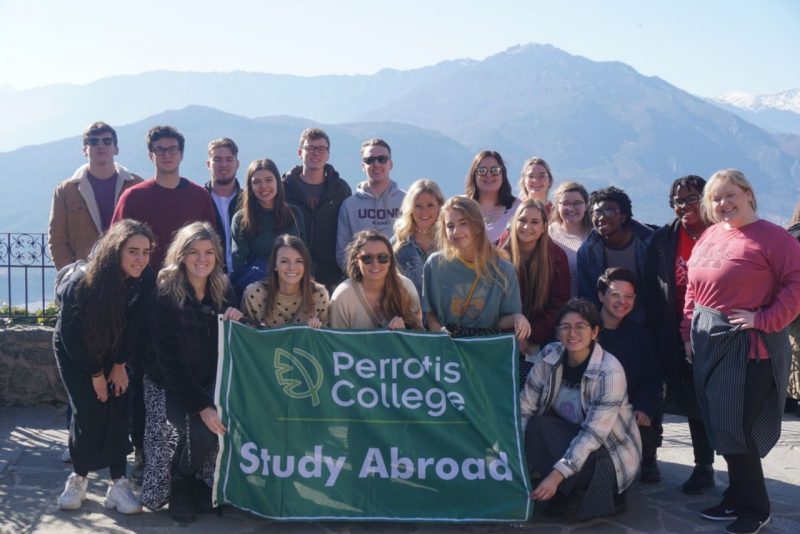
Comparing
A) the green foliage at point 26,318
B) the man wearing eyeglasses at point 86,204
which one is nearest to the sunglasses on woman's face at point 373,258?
the man wearing eyeglasses at point 86,204

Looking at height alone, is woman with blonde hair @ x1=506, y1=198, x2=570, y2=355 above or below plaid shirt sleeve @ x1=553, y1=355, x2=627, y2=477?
above

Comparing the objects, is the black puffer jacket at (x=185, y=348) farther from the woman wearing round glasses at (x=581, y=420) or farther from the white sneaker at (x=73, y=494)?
the woman wearing round glasses at (x=581, y=420)

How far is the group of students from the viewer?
4.80m

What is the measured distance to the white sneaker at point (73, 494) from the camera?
5.00 m

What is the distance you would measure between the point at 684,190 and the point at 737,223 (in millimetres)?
729

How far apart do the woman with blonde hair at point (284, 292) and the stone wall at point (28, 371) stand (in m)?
3.56

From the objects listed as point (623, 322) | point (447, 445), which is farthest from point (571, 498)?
point (623, 322)

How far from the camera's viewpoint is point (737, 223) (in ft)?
15.9

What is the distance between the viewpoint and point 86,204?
6.42 metres

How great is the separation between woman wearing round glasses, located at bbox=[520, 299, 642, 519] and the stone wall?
197 inches

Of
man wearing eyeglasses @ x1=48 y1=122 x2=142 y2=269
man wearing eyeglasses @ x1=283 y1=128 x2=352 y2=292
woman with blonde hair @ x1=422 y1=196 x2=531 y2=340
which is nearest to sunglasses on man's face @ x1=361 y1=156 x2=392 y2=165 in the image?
man wearing eyeglasses @ x1=283 y1=128 x2=352 y2=292

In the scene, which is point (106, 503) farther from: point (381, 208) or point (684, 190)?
point (684, 190)

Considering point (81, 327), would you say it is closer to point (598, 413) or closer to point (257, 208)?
point (257, 208)

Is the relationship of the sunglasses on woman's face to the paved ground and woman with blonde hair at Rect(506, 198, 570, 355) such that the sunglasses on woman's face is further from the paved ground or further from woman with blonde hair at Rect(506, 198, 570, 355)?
the paved ground
